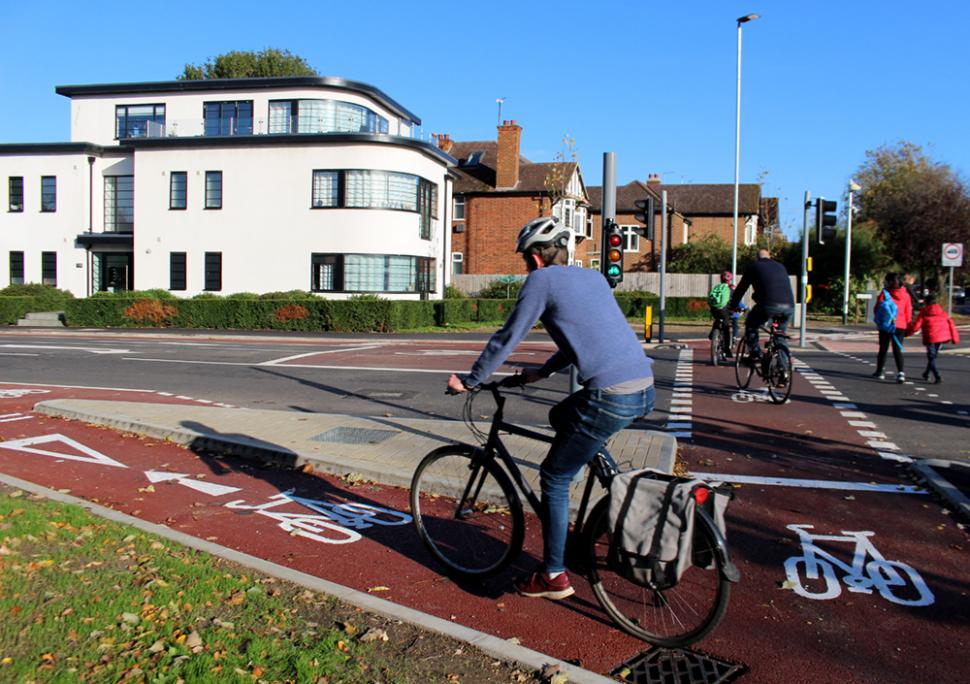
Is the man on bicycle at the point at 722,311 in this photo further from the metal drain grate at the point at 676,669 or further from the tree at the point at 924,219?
the tree at the point at 924,219

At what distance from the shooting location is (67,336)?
1083 inches

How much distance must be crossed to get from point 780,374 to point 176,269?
3082cm

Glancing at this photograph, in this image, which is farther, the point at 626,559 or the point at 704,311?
the point at 704,311

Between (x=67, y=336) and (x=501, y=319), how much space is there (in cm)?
1727

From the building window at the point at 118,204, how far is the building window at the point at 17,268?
14.7ft

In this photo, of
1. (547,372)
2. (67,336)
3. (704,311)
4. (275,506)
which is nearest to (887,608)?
(547,372)

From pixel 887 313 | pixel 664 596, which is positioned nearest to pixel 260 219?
pixel 887 313

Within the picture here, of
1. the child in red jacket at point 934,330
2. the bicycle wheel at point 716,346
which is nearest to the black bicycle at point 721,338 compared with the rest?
the bicycle wheel at point 716,346

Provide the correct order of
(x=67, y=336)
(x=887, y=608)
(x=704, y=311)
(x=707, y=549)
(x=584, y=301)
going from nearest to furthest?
(x=707, y=549), (x=584, y=301), (x=887, y=608), (x=67, y=336), (x=704, y=311)

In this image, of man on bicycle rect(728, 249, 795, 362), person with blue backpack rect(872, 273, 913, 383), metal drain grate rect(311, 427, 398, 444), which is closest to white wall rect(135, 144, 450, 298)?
person with blue backpack rect(872, 273, 913, 383)

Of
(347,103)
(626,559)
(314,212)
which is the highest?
(347,103)

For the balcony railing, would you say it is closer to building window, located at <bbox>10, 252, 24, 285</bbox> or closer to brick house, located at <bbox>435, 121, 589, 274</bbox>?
building window, located at <bbox>10, 252, 24, 285</bbox>

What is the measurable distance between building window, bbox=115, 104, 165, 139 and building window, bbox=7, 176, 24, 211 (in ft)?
16.8

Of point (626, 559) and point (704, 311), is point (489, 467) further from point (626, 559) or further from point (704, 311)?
point (704, 311)
